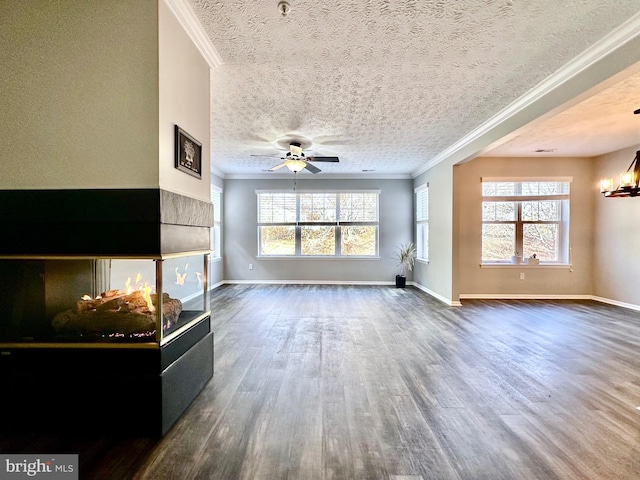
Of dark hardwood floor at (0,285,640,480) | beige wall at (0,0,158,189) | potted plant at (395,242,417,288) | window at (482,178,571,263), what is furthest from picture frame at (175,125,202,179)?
potted plant at (395,242,417,288)

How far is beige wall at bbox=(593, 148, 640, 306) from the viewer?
4.97 metres

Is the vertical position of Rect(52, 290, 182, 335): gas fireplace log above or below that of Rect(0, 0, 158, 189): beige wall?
below

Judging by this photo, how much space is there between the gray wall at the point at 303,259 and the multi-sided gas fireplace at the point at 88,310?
→ 564cm

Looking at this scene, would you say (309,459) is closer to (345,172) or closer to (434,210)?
(434,210)

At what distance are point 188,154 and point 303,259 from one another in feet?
18.3

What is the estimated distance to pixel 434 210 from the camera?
5.99 m

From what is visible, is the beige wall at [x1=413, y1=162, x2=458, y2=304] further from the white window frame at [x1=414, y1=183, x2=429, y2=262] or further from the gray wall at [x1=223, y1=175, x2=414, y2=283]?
the gray wall at [x1=223, y1=175, x2=414, y2=283]

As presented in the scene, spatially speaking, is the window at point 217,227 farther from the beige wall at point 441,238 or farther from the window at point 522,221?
the window at point 522,221

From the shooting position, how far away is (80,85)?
1.75 meters

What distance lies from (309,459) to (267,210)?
639 centimetres

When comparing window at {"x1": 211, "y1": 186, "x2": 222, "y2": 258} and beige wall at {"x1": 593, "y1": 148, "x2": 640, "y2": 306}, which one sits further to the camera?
window at {"x1": 211, "y1": 186, "x2": 222, "y2": 258}

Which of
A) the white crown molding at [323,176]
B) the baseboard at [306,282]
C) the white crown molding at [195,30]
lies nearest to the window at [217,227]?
the white crown molding at [323,176]

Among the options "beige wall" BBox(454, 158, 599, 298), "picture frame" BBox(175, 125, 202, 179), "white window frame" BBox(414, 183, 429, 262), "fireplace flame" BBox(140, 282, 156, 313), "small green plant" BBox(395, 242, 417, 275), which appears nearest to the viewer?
"fireplace flame" BBox(140, 282, 156, 313)

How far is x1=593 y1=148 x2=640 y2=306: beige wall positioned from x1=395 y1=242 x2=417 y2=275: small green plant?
11.2ft
